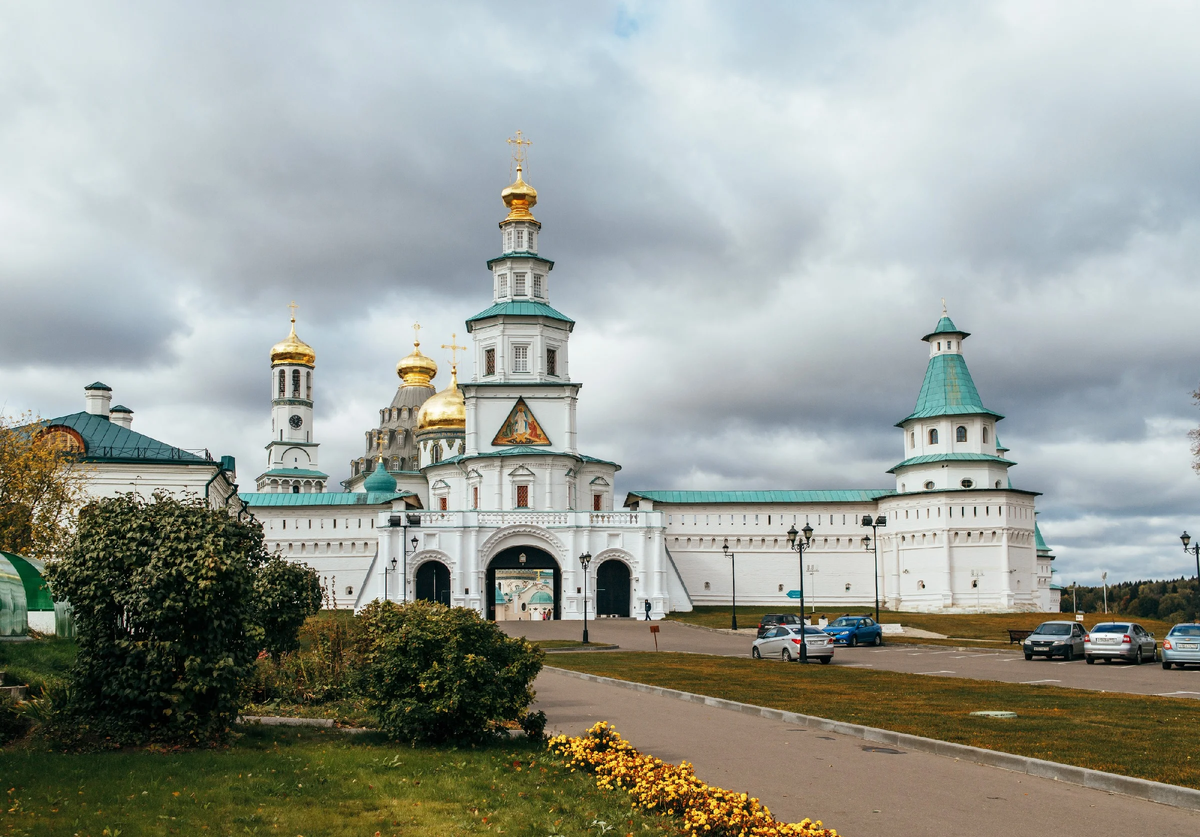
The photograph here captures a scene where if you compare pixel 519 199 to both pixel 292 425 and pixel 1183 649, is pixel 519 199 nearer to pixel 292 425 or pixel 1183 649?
pixel 292 425

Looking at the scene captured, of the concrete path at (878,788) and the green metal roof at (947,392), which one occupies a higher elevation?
the green metal roof at (947,392)

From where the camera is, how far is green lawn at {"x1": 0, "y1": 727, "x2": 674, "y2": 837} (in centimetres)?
932

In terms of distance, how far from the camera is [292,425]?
353 feet

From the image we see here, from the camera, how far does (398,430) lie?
368ft

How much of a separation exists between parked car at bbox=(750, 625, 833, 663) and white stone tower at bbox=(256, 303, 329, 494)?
7860cm

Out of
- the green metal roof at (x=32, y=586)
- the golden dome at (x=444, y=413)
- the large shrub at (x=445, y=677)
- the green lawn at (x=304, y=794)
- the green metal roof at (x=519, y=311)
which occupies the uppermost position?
the green metal roof at (x=519, y=311)

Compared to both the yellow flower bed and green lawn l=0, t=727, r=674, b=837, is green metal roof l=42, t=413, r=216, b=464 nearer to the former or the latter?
green lawn l=0, t=727, r=674, b=837

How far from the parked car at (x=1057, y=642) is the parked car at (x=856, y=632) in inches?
337

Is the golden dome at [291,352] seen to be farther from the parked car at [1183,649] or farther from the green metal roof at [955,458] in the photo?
the parked car at [1183,649]

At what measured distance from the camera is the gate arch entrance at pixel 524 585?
2493 inches

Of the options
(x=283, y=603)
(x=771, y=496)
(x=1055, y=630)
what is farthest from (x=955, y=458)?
(x=283, y=603)

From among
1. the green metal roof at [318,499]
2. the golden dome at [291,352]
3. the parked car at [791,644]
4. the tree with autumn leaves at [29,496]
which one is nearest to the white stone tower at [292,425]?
the golden dome at [291,352]

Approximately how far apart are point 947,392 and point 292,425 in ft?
214

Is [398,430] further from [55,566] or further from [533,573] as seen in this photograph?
[55,566]
